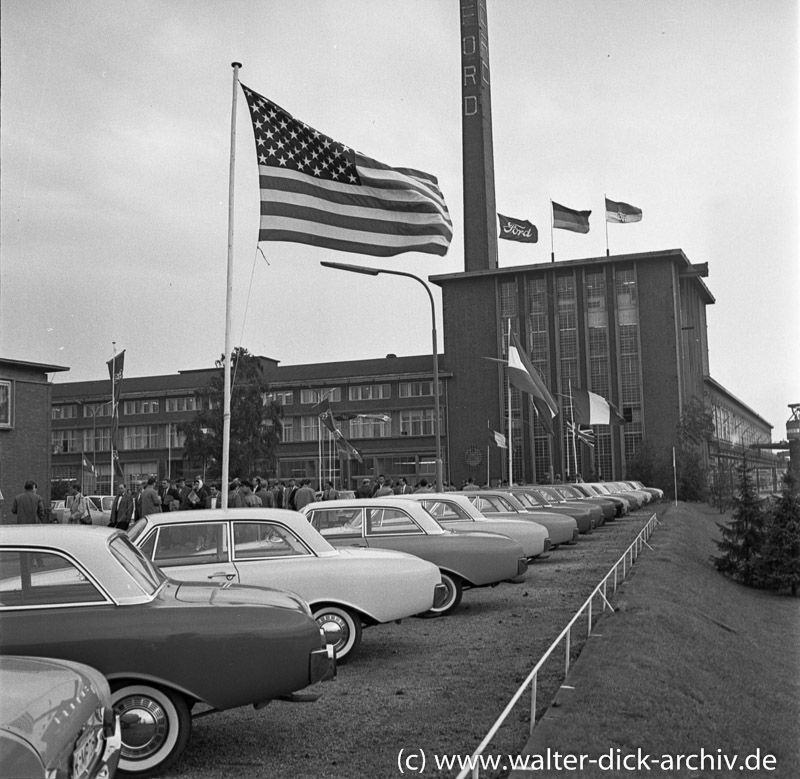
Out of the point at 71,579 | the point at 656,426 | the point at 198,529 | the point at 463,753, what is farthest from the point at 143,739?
the point at 656,426

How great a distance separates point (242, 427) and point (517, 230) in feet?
78.9

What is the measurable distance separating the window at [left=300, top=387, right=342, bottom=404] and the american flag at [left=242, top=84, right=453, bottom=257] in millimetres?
70090

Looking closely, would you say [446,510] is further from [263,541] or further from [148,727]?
[148,727]

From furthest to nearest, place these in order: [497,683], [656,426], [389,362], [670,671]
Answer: [389,362] < [656,426] < [670,671] < [497,683]

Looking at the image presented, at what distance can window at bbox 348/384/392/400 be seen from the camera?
274ft

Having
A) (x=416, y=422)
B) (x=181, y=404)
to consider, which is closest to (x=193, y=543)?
(x=416, y=422)

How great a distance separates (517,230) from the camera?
6625 cm

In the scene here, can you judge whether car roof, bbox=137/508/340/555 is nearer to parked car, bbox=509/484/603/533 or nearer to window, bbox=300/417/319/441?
parked car, bbox=509/484/603/533

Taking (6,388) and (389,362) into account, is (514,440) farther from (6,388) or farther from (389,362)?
(6,388)

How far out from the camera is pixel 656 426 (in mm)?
72938

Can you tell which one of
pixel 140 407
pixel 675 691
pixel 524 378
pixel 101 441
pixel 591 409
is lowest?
pixel 675 691

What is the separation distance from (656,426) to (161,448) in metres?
45.6

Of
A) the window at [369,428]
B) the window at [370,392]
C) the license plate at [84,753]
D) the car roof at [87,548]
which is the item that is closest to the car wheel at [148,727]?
the car roof at [87,548]

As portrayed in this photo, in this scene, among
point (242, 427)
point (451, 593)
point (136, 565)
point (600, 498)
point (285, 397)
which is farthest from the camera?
point (285, 397)
